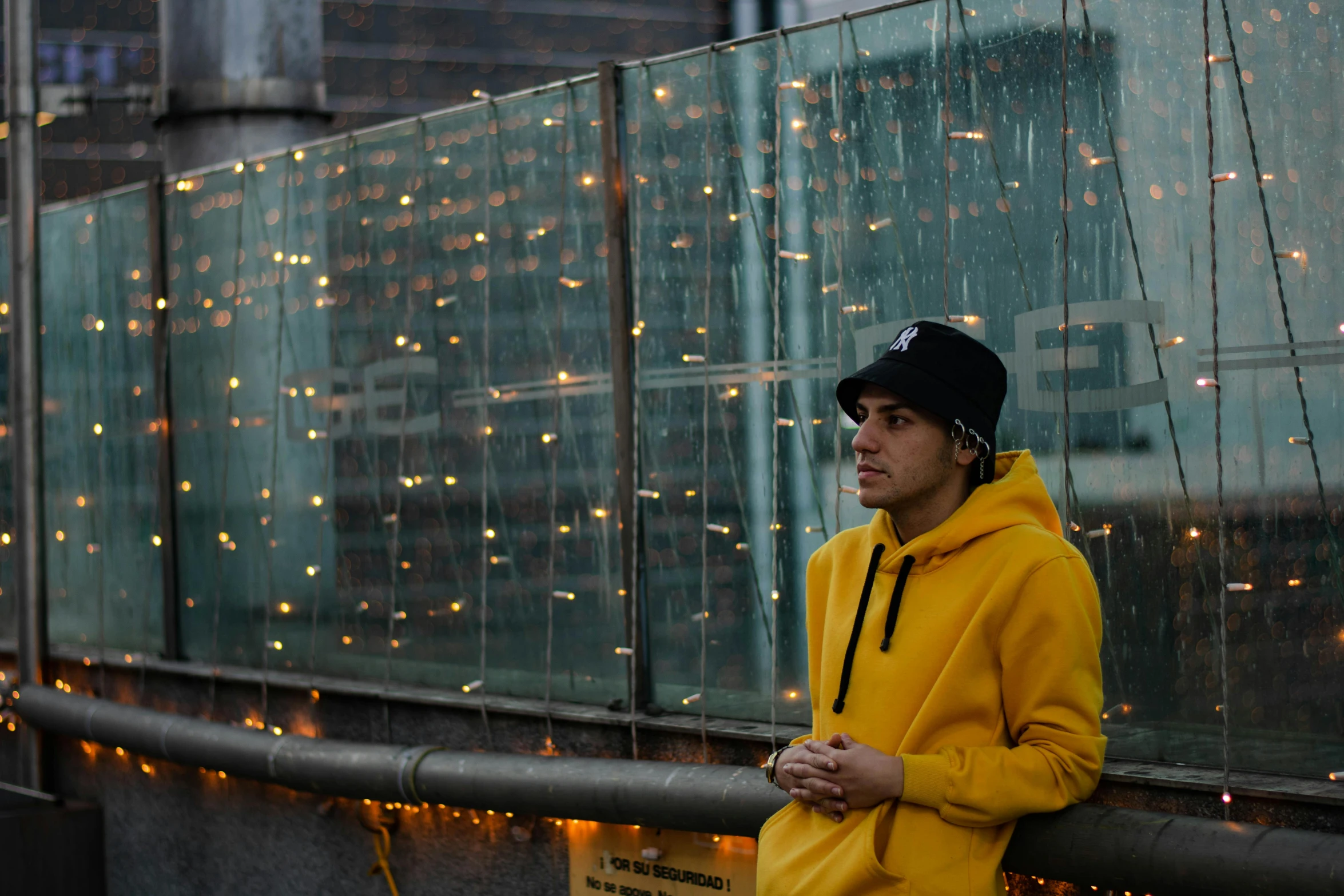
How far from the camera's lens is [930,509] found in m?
2.97

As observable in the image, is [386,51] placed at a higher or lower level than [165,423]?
higher

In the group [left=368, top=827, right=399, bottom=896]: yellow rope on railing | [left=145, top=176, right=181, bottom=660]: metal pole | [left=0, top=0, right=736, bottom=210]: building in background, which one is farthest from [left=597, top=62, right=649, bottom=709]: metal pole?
[left=0, top=0, right=736, bottom=210]: building in background

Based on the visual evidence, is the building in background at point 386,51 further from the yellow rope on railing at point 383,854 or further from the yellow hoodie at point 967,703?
the yellow hoodie at point 967,703

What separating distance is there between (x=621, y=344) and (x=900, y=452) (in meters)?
2.38

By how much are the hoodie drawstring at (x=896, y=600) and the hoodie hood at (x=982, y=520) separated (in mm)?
13

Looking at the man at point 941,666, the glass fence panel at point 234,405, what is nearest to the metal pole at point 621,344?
the glass fence panel at point 234,405

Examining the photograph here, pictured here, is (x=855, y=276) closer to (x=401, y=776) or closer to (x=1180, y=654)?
(x=1180, y=654)

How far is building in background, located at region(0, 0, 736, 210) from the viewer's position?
15.1 meters

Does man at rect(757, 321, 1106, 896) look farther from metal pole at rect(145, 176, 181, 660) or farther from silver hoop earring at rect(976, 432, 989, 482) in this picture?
metal pole at rect(145, 176, 181, 660)

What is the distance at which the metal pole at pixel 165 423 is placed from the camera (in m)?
7.11

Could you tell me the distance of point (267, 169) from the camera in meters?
6.57

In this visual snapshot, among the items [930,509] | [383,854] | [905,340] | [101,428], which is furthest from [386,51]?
[930,509]

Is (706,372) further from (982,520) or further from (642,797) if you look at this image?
(982,520)

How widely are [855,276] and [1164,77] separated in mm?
1076
